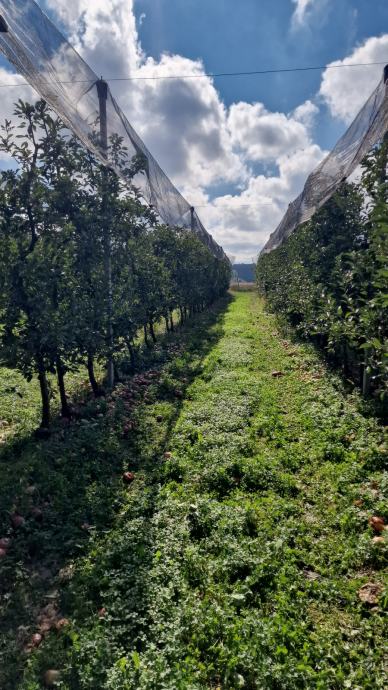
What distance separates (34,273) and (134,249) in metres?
Result: 6.21

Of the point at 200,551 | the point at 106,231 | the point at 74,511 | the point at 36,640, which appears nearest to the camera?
the point at 36,640

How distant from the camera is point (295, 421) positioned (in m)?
7.65

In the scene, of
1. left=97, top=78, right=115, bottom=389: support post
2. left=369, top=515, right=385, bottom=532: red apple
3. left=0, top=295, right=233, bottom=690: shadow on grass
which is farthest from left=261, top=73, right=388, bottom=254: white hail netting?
left=0, top=295, right=233, bottom=690: shadow on grass

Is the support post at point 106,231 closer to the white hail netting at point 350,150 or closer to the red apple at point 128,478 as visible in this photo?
the red apple at point 128,478

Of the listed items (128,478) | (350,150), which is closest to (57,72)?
(350,150)

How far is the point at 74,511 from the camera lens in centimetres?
536

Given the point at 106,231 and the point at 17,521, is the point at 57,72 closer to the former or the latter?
the point at 106,231

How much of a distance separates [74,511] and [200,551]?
2076 millimetres

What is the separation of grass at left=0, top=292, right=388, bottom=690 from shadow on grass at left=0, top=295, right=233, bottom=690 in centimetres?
2

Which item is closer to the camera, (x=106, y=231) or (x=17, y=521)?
(x=17, y=521)

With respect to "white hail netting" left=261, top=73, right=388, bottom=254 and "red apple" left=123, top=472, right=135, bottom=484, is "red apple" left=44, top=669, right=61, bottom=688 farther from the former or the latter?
"white hail netting" left=261, top=73, right=388, bottom=254

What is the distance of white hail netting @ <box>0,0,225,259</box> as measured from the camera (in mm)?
5539

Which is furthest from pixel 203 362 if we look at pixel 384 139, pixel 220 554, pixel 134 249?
pixel 220 554

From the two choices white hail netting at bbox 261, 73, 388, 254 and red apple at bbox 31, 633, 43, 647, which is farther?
white hail netting at bbox 261, 73, 388, 254
